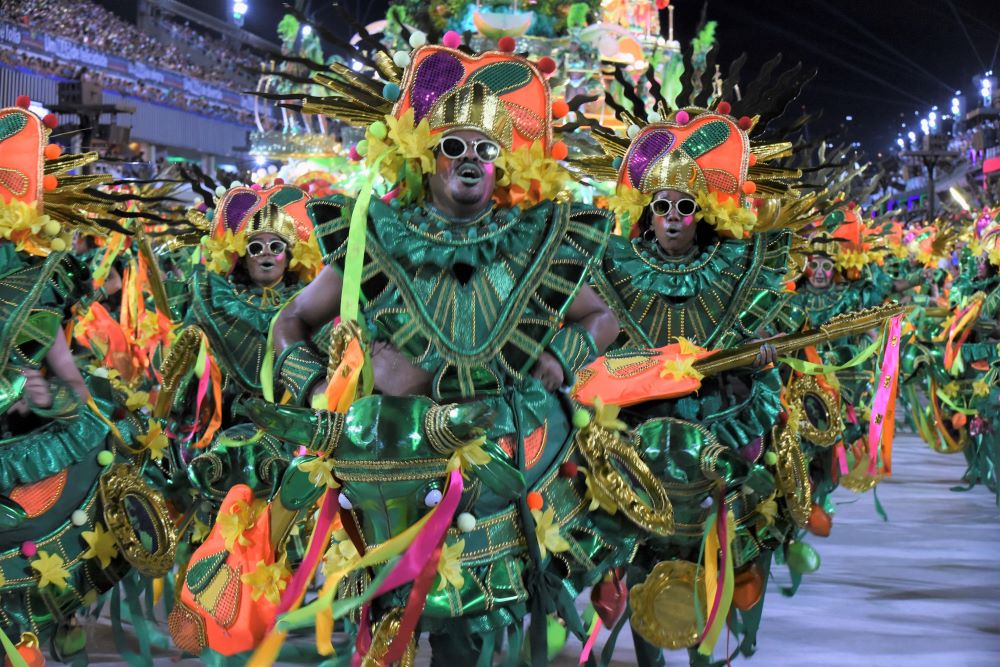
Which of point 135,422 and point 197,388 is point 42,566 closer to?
point 135,422

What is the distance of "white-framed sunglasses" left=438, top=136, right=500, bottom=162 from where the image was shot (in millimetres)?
3676

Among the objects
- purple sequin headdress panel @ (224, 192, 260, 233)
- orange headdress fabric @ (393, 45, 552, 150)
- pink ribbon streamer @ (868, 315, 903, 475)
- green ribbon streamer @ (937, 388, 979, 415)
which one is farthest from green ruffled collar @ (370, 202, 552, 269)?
green ribbon streamer @ (937, 388, 979, 415)

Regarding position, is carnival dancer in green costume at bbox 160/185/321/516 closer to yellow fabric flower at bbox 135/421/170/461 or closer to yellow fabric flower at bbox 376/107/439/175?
yellow fabric flower at bbox 135/421/170/461

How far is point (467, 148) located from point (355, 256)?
0.44 meters

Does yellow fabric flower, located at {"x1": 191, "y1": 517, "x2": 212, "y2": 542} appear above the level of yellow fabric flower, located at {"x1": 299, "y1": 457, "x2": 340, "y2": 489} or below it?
below

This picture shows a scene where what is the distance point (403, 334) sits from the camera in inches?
140

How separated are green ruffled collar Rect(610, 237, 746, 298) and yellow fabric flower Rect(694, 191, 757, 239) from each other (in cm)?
7

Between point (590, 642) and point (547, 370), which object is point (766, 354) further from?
point (547, 370)

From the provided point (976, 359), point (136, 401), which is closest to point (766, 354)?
point (136, 401)

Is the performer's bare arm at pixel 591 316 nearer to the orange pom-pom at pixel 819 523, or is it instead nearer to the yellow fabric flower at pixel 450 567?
the yellow fabric flower at pixel 450 567

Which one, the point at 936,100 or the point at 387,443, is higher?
the point at 936,100

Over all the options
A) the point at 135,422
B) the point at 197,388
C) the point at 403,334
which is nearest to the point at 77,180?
the point at 135,422

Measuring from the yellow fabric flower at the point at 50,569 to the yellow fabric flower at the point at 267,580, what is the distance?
3.15 feet

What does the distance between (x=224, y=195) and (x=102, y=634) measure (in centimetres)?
217
